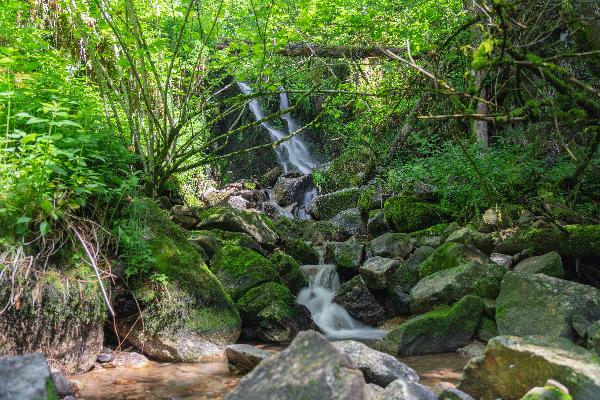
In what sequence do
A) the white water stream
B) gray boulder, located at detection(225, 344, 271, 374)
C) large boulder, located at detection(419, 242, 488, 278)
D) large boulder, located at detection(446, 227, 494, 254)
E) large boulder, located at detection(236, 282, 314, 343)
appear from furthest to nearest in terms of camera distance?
large boulder, located at detection(446, 227, 494, 254), large boulder, located at detection(419, 242, 488, 278), the white water stream, large boulder, located at detection(236, 282, 314, 343), gray boulder, located at detection(225, 344, 271, 374)

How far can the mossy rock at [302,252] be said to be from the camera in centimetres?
841

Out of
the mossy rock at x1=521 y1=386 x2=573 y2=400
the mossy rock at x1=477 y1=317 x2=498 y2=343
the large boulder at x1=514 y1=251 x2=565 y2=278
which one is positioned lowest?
the mossy rock at x1=477 y1=317 x2=498 y2=343

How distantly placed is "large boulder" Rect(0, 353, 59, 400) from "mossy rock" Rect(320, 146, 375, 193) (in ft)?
32.6

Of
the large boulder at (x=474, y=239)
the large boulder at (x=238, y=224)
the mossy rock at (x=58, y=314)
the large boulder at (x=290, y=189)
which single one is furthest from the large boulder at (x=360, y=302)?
the large boulder at (x=290, y=189)

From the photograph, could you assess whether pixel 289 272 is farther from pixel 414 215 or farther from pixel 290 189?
pixel 290 189

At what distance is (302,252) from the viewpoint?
8445 millimetres

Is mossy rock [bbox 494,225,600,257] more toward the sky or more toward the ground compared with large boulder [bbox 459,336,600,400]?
more toward the ground

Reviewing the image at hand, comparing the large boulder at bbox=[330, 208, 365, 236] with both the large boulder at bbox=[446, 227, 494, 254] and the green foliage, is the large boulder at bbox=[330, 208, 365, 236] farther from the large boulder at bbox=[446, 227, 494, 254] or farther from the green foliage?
the green foliage

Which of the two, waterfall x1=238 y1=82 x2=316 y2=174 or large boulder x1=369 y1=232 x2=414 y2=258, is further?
waterfall x1=238 y1=82 x2=316 y2=174

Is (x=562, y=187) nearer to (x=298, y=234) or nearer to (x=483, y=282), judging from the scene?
(x=483, y=282)

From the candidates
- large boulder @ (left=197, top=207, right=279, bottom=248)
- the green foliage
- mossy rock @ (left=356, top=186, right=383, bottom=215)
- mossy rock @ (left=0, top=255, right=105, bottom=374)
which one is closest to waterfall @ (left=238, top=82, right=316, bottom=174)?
mossy rock @ (left=356, top=186, right=383, bottom=215)

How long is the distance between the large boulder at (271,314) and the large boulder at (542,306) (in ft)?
7.23

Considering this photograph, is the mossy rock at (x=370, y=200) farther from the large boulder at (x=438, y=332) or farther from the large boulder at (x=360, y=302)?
the large boulder at (x=438, y=332)

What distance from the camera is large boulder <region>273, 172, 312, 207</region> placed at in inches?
522
